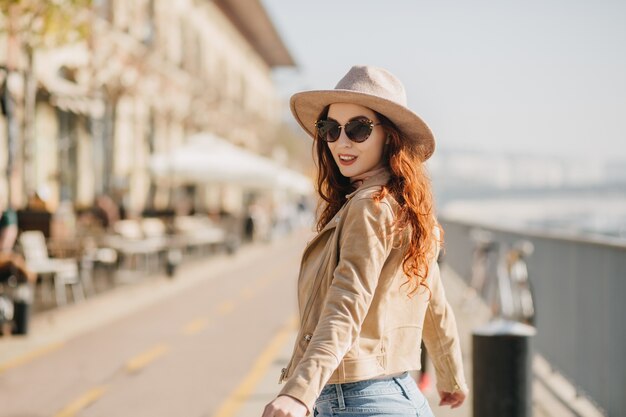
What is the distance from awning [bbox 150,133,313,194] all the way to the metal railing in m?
14.7

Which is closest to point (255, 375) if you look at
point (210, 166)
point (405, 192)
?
point (405, 192)

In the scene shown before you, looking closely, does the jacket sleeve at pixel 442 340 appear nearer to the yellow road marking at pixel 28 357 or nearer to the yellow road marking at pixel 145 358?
the yellow road marking at pixel 145 358

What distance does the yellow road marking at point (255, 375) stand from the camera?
7367 mm

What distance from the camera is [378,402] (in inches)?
109

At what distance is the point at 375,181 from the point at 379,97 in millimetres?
244

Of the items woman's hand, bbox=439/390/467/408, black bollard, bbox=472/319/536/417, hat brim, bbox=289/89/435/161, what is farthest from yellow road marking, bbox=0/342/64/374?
hat brim, bbox=289/89/435/161

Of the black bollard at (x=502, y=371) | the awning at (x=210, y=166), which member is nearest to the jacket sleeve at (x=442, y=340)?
the black bollard at (x=502, y=371)

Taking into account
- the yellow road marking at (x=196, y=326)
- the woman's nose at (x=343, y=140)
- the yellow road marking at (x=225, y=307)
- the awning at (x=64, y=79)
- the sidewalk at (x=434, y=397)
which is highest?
the awning at (x=64, y=79)

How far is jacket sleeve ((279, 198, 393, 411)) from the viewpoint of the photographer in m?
2.53

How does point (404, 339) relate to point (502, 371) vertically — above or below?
above

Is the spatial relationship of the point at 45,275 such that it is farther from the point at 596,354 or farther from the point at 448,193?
the point at 448,193

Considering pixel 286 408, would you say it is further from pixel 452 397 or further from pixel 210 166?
pixel 210 166

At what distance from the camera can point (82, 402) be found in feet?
24.9

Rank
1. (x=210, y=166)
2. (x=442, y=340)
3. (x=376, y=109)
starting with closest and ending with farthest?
(x=376, y=109), (x=442, y=340), (x=210, y=166)
